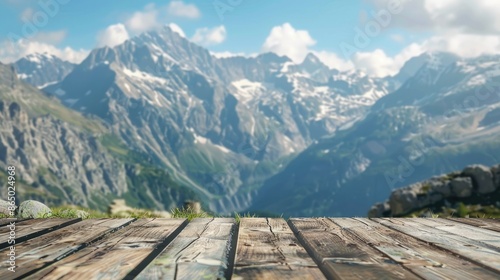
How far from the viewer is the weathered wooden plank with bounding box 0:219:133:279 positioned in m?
3.95

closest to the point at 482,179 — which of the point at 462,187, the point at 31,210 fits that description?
the point at 462,187

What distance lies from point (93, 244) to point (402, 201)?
91.1m

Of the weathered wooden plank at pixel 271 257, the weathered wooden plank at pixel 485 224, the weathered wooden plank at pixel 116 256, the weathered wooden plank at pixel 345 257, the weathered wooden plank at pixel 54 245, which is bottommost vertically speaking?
the weathered wooden plank at pixel 485 224

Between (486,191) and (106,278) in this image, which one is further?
(486,191)

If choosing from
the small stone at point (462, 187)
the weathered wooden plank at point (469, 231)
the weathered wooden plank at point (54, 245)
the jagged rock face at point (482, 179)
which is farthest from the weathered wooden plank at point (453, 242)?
the jagged rock face at point (482, 179)

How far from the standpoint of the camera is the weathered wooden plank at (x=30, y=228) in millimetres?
5514

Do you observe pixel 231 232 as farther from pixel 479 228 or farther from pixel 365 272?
pixel 479 228

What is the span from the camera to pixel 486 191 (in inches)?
3233

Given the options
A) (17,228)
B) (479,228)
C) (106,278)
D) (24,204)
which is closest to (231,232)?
(106,278)

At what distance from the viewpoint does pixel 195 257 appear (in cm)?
430

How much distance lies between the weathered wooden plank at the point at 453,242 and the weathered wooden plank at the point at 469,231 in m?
0.13

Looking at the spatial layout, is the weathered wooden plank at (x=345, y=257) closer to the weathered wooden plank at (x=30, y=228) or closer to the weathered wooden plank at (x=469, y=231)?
the weathered wooden plank at (x=469, y=231)

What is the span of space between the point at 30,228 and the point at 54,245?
64.9 inches

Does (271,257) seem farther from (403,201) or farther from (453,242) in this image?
(403,201)
